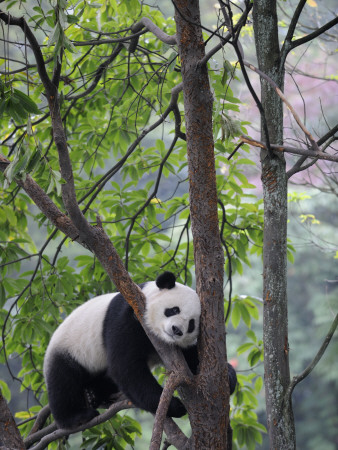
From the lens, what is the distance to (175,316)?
2.09 m

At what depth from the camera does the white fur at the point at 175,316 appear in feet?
6.72

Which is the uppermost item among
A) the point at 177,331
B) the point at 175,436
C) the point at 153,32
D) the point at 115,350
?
the point at 153,32

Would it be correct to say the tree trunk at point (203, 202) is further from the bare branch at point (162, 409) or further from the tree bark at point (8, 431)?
the tree bark at point (8, 431)

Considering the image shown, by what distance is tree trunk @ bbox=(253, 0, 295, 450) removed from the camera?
1.89 metres

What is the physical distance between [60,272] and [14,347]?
1.83ft

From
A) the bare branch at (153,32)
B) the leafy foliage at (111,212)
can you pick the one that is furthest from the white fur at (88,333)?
the bare branch at (153,32)

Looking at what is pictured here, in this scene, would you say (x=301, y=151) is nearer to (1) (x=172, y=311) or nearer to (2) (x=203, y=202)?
(2) (x=203, y=202)

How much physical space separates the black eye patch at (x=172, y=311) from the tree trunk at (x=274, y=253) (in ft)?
1.18

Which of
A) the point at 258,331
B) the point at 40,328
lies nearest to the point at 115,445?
the point at 40,328

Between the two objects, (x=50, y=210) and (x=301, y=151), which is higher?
(x=301, y=151)

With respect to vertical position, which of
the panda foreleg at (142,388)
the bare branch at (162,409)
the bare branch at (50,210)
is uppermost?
the bare branch at (50,210)

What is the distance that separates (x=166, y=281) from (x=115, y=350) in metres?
0.38

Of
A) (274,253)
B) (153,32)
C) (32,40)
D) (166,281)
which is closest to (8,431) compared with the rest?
(166,281)

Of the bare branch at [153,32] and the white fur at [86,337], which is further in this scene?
the white fur at [86,337]
